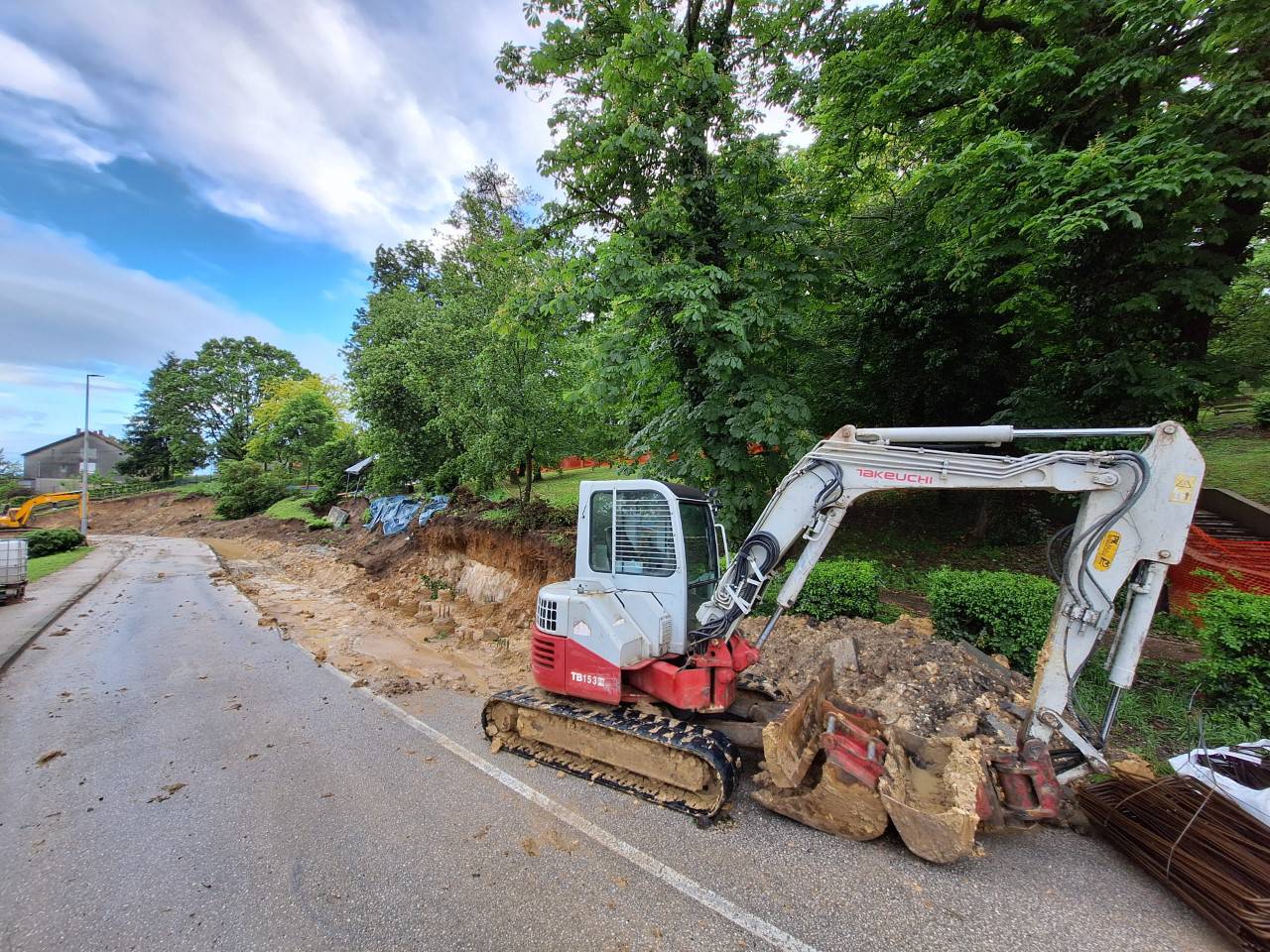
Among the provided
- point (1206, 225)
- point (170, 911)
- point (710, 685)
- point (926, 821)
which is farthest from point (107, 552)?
point (1206, 225)

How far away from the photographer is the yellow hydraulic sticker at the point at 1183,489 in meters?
3.26

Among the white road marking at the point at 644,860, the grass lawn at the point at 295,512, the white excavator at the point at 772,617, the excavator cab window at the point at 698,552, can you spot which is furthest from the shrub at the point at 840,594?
the grass lawn at the point at 295,512

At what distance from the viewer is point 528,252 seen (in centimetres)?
946

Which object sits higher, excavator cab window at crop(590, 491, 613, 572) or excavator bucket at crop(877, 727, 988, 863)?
excavator cab window at crop(590, 491, 613, 572)

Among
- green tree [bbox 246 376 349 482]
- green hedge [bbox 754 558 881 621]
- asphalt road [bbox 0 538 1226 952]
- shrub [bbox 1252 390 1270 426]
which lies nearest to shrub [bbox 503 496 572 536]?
green hedge [bbox 754 558 881 621]

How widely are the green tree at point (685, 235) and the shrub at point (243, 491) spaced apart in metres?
32.9

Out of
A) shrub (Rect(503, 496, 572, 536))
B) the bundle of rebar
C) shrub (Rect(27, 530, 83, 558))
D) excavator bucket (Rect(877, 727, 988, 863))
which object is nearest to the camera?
the bundle of rebar

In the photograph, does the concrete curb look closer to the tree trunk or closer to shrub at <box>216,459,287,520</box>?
the tree trunk

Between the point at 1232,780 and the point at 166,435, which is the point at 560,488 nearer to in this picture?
the point at 1232,780

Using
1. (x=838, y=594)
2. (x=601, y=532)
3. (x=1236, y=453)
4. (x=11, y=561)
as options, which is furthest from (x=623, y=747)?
(x=1236, y=453)

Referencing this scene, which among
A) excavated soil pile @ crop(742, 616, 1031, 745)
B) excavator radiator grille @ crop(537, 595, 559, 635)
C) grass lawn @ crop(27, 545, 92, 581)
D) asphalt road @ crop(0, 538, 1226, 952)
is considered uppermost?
excavator radiator grille @ crop(537, 595, 559, 635)

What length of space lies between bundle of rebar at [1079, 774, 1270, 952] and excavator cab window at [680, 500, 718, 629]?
10.1 ft

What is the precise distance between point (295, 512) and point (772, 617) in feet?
98.7

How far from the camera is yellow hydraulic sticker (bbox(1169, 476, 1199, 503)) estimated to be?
3258mm
